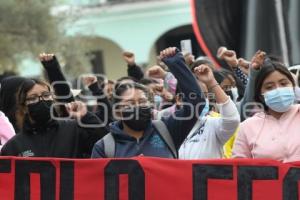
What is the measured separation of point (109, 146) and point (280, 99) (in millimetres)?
993

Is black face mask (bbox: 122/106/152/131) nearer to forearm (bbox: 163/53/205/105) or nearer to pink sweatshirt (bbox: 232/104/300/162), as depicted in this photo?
forearm (bbox: 163/53/205/105)

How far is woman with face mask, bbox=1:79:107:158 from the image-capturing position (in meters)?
3.91

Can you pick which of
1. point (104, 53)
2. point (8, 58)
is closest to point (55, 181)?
point (8, 58)

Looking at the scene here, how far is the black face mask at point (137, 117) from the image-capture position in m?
3.71

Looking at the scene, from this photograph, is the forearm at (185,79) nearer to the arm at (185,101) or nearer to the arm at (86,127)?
the arm at (185,101)

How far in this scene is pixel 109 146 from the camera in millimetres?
3744

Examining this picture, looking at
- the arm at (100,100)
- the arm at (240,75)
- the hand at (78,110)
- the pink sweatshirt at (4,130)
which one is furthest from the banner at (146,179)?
the arm at (240,75)

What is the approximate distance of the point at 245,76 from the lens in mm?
5086

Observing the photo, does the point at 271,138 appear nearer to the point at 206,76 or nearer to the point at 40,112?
the point at 206,76

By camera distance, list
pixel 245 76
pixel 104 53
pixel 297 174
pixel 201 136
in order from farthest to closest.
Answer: pixel 104 53 < pixel 245 76 < pixel 201 136 < pixel 297 174

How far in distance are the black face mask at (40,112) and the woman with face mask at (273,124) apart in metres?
1.14

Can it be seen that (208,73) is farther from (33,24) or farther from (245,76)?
(33,24)

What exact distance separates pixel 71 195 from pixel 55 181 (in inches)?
5.2

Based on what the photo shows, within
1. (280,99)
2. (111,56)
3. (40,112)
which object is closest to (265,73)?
(280,99)
